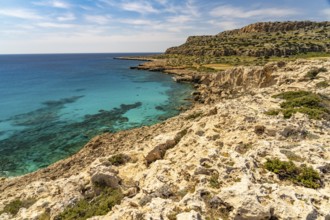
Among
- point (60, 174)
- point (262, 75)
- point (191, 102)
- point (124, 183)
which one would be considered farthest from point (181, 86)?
point (124, 183)

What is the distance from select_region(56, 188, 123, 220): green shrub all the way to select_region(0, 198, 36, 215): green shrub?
10.9 ft

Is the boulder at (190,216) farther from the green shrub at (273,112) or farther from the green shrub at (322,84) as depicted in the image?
the green shrub at (322,84)

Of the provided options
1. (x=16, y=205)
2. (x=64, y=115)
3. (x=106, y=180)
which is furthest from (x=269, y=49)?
(x=16, y=205)

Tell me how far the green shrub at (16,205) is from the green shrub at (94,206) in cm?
333

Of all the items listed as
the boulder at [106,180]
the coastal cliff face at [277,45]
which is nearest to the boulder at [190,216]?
the boulder at [106,180]

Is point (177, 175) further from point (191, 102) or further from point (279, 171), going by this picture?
point (191, 102)

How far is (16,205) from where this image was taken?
13.2 m

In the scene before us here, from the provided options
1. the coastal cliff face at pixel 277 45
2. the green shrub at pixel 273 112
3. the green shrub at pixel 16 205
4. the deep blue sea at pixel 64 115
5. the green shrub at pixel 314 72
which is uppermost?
the coastal cliff face at pixel 277 45

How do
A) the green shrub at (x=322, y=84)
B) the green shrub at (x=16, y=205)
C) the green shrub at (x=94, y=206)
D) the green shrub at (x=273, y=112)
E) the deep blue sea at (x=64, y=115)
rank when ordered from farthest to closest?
the deep blue sea at (x=64, y=115) < the green shrub at (x=322, y=84) < the green shrub at (x=273, y=112) < the green shrub at (x=16, y=205) < the green shrub at (x=94, y=206)

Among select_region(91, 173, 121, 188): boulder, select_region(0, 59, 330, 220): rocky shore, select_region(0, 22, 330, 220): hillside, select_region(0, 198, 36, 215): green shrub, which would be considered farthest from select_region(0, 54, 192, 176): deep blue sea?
select_region(91, 173, 121, 188): boulder

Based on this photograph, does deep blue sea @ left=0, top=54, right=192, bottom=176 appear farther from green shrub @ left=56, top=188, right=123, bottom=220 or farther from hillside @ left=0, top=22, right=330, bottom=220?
green shrub @ left=56, top=188, right=123, bottom=220

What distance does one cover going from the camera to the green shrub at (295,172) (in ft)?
30.9

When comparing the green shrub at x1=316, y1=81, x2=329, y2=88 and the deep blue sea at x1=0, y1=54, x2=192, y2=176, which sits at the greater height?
the green shrub at x1=316, y1=81, x2=329, y2=88

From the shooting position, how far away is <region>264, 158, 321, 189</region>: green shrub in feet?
30.9
